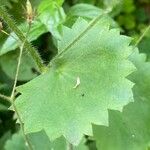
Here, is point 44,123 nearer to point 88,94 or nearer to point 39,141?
point 88,94

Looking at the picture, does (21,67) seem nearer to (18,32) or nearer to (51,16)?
(51,16)

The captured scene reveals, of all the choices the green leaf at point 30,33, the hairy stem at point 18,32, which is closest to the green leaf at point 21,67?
the green leaf at point 30,33

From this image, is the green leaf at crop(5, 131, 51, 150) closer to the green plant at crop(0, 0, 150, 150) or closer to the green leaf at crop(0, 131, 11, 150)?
the green leaf at crop(0, 131, 11, 150)

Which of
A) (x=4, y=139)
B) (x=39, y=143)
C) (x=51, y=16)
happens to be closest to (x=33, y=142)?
(x=39, y=143)

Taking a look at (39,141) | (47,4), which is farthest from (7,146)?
(47,4)

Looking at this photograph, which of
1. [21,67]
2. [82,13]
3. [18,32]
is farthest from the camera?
[21,67]

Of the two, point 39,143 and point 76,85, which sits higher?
point 76,85
